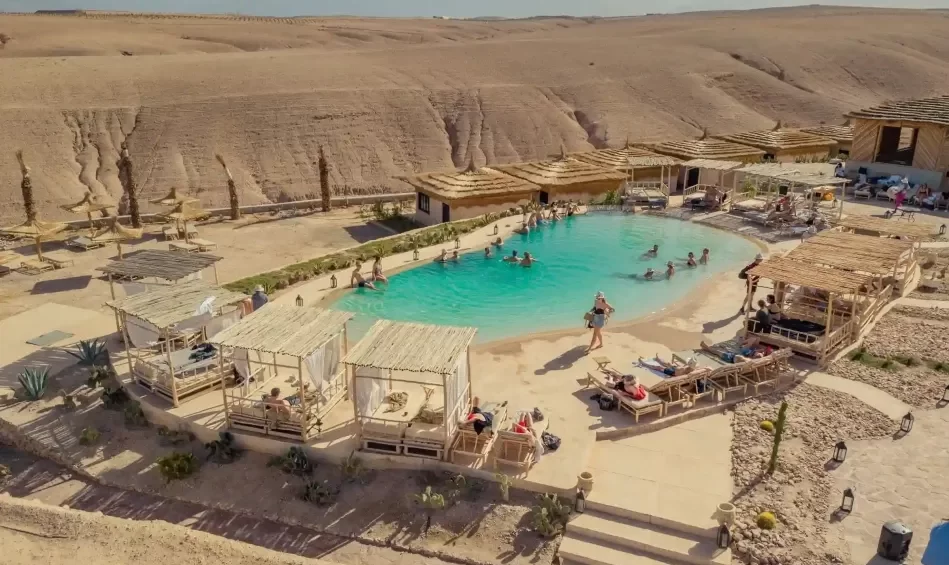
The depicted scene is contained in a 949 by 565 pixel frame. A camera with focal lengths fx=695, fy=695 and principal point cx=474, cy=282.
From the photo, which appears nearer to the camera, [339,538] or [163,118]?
[339,538]

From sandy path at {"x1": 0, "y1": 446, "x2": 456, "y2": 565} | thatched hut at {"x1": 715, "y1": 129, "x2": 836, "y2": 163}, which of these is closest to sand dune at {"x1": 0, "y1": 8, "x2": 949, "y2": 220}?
thatched hut at {"x1": 715, "y1": 129, "x2": 836, "y2": 163}

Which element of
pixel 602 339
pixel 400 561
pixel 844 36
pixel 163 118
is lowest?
pixel 400 561

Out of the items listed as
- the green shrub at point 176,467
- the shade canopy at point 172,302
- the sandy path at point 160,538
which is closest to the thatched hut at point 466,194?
the shade canopy at point 172,302

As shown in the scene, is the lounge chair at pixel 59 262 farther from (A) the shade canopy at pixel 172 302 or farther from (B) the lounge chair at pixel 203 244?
(A) the shade canopy at pixel 172 302

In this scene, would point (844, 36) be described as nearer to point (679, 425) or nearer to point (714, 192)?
point (714, 192)

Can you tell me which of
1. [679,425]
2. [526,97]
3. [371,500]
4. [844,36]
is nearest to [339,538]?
[371,500]

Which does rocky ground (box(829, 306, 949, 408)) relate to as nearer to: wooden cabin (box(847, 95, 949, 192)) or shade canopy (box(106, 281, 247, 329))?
shade canopy (box(106, 281, 247, 329))

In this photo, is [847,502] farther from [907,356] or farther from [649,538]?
[907,356]
